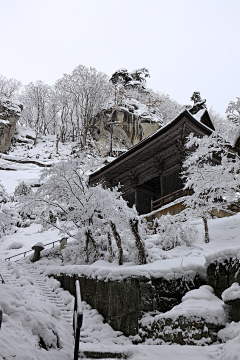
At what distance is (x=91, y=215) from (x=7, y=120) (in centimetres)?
3766

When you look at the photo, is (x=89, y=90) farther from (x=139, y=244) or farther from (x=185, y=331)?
(x=185, y=331)

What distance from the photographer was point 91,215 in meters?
11.8

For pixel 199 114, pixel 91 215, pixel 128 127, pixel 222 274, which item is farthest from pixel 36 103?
pixel 222 274

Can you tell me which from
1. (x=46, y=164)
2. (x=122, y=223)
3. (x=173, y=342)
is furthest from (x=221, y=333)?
(x=46, y=164)

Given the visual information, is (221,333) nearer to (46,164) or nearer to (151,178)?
(151,178)

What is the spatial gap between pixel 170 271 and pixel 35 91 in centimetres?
4874

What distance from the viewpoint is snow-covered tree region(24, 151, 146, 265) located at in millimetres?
9805

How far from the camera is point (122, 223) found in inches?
418

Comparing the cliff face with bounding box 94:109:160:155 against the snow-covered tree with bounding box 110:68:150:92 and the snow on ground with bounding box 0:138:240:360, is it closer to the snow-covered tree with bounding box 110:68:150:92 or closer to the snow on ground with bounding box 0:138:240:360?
the snow-covered tree with bounding box 110:68:150:92

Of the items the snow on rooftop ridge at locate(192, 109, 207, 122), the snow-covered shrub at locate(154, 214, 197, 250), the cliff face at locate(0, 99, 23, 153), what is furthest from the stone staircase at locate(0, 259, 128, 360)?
the cliff face at locate(0, 99, 23, 153)

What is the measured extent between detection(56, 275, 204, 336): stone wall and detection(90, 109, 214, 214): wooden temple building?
741 centimetres

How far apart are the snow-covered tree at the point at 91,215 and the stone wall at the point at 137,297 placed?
1607mm

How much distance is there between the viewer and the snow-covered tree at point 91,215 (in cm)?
980

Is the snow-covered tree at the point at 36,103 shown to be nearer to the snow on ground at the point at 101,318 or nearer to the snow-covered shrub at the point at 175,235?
the snow on ground at the point at 101,318
